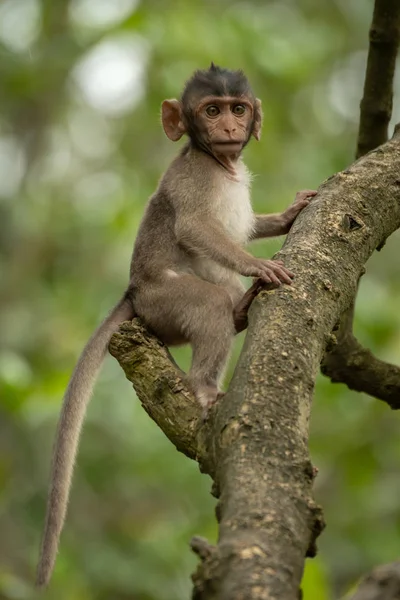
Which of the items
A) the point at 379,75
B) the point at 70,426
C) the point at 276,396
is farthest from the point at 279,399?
the point at 379,75

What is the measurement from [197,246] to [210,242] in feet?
0.22

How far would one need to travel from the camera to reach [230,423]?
2117mm

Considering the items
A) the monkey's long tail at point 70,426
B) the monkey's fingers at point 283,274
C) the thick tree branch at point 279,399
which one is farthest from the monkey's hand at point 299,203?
the monkey's fingers at point 283,274

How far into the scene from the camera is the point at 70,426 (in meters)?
3.68

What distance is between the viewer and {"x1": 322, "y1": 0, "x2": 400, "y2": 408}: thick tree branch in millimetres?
3781

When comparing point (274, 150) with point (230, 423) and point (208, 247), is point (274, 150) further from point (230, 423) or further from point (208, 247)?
point (230, 423)

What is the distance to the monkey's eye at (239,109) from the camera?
4.25 m

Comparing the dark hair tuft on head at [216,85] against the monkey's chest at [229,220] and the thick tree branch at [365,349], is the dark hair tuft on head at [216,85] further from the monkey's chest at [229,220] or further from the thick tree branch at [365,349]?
the thick tree branch at [365,349]

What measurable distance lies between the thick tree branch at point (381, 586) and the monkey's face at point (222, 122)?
2.70 meters

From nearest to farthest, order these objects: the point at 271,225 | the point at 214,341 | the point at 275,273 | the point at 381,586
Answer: the point at 381,586 < the point at 275,273 < the point at 214,341 < the point at 271,225

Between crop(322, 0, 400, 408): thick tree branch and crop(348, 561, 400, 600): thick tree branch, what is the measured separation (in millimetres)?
1976

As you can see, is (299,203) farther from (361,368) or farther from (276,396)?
(276,396)

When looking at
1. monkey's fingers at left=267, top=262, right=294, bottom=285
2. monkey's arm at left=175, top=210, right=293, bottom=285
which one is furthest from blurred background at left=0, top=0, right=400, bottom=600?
monkey's fingers at left=267, top=262, right=294, bottom=285

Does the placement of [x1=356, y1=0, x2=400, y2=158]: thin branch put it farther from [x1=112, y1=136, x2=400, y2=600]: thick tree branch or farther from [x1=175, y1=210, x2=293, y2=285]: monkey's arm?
[x1=175, y1=210, x2=293, y2=285]: monkey's arm
